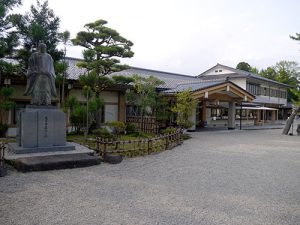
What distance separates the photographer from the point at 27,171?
Answer: 263 inches

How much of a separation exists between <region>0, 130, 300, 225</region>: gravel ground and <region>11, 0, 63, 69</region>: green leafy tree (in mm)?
6804

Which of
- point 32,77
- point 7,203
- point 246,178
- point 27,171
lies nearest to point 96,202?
point 7,203

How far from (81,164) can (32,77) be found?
341 centimetres

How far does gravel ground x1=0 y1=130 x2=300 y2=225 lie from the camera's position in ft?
13.7

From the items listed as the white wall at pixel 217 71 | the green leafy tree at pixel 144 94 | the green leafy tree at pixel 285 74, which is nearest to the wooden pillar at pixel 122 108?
the green leafy tree at pixel 144 94

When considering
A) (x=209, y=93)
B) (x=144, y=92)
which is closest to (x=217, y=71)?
(x=209, y=93)

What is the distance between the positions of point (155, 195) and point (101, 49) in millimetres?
8687

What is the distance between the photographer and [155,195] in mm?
5285

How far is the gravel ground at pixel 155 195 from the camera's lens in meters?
4.18

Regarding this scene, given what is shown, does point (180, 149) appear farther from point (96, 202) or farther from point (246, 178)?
point (96, 202)

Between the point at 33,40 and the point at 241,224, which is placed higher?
the point at 33,40

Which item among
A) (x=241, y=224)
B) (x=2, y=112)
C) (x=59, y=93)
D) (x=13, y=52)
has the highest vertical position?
(x=13, y=52)

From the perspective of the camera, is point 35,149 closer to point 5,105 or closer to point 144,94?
point 5,105

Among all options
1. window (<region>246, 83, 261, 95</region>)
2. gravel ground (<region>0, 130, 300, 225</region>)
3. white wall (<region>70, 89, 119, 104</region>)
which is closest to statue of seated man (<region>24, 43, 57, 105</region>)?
gravel ground (<region>0, 130, 300, 225</region>)
